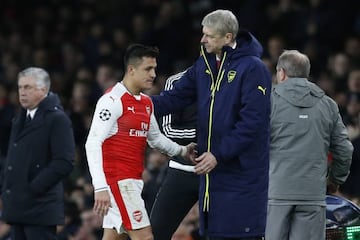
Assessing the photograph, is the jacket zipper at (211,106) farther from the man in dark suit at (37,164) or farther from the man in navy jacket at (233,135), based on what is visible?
the man in dark suit at (37,164)

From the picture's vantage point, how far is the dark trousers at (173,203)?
28.6ft

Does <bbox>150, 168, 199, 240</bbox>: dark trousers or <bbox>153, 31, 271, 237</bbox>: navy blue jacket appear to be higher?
<bbox>153, 31, 271, 237</bbox>: navy blue jacket

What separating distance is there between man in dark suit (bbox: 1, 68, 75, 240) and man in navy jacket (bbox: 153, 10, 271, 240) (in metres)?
2.07

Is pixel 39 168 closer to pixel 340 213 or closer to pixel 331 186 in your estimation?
pixel 331 186

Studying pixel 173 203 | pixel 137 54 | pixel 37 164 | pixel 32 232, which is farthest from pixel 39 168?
pixel 137 54

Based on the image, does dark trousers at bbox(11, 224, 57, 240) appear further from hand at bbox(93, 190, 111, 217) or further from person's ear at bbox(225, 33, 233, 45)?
person's ear at bbox(225, 33, 233, 45)

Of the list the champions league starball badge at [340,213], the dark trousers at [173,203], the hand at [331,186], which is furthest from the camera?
the hand at [331,186]

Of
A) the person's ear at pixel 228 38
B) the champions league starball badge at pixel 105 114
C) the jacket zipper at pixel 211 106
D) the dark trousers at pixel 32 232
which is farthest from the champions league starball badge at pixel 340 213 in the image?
the dark trousers at pixel 32 232

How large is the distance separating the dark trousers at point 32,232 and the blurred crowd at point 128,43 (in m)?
1.64

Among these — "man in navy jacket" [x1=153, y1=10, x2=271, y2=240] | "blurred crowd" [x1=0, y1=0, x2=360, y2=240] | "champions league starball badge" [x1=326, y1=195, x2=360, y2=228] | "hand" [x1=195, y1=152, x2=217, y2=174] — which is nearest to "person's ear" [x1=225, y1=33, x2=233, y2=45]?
"man in navy jacket" [x1=153, y1=10, x2=271, y2=240]

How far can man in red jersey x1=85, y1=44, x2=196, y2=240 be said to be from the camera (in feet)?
26.1

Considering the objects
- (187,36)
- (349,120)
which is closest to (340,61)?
(349,120)

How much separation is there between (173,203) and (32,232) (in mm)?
1585

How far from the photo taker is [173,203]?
28.6 ft
